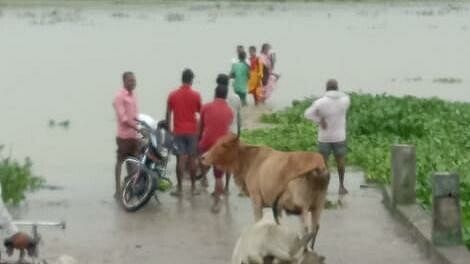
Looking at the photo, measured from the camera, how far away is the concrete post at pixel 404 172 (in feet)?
46.5

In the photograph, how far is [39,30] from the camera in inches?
2509

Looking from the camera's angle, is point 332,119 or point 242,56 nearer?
point 332,119

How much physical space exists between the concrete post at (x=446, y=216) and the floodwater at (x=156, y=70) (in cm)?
201

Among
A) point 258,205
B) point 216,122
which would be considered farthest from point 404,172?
point 258,205

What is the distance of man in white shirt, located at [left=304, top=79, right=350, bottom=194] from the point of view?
15.6 metres

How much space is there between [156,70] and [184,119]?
24890 millimetres

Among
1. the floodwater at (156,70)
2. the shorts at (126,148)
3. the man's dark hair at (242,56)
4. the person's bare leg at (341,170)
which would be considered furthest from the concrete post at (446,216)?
the man's dark hair at (242,56)

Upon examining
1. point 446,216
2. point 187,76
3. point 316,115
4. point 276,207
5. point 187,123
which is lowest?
point 446,216

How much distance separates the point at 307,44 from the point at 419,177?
36820 mm

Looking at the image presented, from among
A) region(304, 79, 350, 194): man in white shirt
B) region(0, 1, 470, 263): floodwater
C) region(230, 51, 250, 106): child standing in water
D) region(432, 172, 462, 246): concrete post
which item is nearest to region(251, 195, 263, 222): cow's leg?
region(0, 1, 470, 263): floodwater

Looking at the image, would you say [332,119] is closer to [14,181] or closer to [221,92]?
[221,92]

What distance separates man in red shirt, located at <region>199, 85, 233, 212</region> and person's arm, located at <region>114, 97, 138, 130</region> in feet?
2.73

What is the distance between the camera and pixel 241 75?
27.1m

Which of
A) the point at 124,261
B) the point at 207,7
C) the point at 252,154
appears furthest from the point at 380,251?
the point at 207,7
